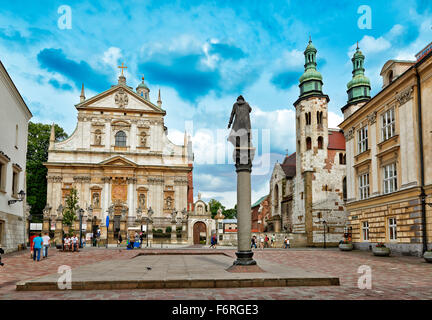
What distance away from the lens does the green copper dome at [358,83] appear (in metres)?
50.5

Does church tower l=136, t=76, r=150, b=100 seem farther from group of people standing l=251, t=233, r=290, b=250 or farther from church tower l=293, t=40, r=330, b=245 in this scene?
group of people standing l=251, t=233, r=290, b=250

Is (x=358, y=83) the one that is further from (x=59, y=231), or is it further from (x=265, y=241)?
(x=59, y=231)

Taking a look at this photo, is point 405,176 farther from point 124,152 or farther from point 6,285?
point 124,152

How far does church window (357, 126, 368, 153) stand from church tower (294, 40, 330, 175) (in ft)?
53.1

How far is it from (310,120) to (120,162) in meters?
25.0

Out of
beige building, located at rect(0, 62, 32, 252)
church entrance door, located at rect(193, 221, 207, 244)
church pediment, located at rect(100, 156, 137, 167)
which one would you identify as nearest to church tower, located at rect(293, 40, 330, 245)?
church entrance door, located at rect(193, 221, 207, 244)

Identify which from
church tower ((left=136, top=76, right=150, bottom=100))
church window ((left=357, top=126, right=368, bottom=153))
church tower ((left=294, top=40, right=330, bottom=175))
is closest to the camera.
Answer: church window ((left=357, top=126, right=368, bottom=153))

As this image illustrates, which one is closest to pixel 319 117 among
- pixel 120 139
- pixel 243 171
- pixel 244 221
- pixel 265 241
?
pixel 265 241

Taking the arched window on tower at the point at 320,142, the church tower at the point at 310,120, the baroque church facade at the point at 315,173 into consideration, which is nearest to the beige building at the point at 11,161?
the baroque church facade at the point at 315,173

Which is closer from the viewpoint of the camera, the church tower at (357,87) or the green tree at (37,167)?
the church tower at (357,87)

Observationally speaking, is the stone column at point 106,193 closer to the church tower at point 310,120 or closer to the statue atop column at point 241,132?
the church tower at point 310,120

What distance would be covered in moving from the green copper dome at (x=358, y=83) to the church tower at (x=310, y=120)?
5499 mm

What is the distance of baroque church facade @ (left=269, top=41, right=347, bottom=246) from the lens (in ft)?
145

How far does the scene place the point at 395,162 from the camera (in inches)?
944
